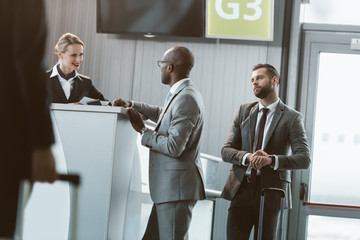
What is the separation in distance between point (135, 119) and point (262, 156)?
85cm

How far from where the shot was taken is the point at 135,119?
271 centimetres

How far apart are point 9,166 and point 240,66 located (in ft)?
14.3

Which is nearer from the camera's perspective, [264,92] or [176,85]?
[176,85]

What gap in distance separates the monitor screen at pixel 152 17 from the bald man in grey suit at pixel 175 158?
2.08 metres

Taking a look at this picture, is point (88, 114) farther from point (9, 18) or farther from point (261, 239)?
point (9, 18)

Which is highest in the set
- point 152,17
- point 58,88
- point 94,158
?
point 152,17

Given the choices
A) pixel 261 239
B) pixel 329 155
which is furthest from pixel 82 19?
pixel 261 239

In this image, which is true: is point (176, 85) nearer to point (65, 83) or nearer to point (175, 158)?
point (175, 158)

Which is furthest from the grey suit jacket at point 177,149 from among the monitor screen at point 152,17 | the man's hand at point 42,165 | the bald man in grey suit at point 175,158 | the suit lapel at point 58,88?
the monitor screen at point 152,17

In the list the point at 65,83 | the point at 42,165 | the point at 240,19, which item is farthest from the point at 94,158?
the point at 240,19

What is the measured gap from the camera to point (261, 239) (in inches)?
126

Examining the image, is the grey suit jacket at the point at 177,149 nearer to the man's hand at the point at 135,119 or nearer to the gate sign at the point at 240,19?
the man's hand at the point at 135,119

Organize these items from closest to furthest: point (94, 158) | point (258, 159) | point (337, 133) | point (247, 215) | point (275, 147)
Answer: point (94, 158) → point (258, 159) → point (247, 215) → point (275, 147) → point (337, 133)

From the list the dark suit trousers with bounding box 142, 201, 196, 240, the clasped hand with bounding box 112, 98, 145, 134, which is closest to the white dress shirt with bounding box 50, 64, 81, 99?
the clasped hand with bounding box 112, 98, 145, 134
